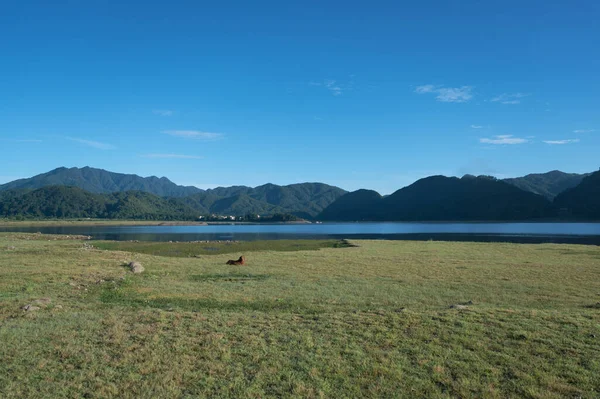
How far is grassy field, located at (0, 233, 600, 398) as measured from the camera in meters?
9.44

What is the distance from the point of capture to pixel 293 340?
12602 millimetres

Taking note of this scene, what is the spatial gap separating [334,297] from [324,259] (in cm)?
2087

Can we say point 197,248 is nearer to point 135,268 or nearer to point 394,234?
point 135,268

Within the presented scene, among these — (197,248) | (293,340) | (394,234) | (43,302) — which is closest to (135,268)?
(43,302)

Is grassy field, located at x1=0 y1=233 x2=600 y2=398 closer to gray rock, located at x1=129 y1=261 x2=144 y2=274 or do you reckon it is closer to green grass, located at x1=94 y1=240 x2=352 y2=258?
gray rock, located at x1=129 y1=261 x2=144 y2=274

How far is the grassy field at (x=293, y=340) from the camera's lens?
944 centimetres

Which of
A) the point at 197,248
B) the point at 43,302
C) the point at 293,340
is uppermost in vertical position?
the point at 43,302

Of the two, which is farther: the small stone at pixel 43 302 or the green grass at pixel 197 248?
the green grass at pixel 197 248

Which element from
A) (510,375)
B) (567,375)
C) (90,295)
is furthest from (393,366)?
(90,295)

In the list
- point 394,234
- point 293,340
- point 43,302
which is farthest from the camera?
point 394,234

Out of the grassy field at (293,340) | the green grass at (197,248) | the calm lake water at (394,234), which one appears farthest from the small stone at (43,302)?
the calm lake water at (394,234)

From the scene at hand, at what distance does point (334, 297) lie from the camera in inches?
820

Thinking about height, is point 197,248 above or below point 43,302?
below

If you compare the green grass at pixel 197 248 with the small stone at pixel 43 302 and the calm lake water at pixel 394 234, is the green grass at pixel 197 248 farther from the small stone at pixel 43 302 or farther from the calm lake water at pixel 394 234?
the small stone at pixel 43 302
